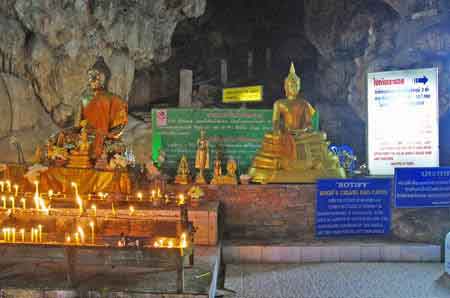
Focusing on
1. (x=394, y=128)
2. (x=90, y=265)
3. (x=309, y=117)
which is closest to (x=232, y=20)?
(x=394, y=128)

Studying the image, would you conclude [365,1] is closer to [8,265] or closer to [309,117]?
[309,117]

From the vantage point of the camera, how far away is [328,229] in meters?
6.73

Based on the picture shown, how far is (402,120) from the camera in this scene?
9930mm

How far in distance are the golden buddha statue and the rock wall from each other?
8043mm

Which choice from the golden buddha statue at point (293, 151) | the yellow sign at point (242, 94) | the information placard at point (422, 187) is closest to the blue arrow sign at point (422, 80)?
the golden buddha statue at point (293, 151)

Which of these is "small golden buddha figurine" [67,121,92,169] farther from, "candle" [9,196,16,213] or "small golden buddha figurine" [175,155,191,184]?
"small golden buddha figurine" [175,155,191,184]

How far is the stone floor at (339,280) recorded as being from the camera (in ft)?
16.4

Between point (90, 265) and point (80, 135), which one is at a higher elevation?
point (80, 135)

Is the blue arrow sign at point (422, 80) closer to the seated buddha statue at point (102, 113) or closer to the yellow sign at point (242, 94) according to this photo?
the seated buddha statue at point (102, 113)

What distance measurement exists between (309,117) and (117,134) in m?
3.44

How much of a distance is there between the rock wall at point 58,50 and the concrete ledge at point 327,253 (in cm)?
857

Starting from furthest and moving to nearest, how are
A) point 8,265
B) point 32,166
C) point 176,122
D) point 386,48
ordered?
point 386,48
point 176,122
point 32,166
point 8,265

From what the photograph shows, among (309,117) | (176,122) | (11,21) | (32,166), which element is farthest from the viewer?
(11,21)

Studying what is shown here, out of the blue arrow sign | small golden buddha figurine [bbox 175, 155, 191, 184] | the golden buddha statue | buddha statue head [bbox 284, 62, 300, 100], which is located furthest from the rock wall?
the blue arrow sign
